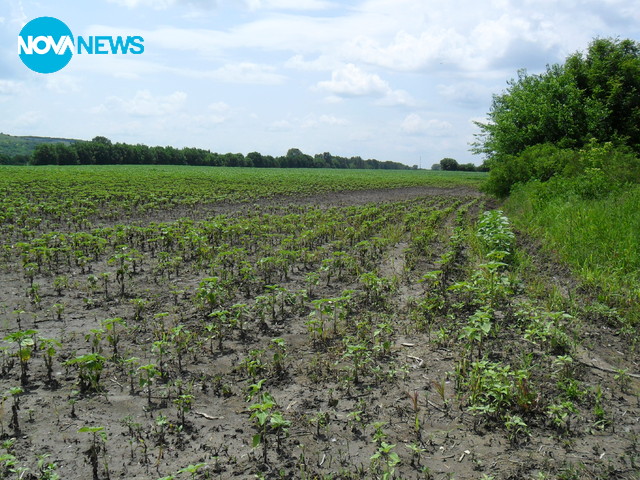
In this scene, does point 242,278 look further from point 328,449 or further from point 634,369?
point 634,369

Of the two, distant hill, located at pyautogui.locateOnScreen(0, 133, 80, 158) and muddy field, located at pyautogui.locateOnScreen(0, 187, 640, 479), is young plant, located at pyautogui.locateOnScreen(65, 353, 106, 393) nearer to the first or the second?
muddy field, located at pyautogui.locateOnScreen(0, 187, 640, 479)

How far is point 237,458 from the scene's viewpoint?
12.3 feet

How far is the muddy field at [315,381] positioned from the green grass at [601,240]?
347 mm

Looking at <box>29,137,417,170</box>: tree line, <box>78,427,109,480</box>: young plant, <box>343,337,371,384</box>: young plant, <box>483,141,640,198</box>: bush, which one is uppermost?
<box>29,137,417,170</box>: tree line

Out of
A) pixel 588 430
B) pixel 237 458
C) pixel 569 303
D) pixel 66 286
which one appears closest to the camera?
pixel 237 458

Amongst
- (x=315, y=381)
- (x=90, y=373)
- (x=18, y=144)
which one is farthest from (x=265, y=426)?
(x=18, y=144)

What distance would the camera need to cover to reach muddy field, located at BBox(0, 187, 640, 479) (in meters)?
3.70

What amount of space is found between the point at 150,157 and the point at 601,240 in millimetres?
89027

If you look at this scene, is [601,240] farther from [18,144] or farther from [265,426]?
[18,144]

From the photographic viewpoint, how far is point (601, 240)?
934 centimetres

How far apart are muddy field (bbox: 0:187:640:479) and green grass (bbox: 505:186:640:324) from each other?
347 millimetres

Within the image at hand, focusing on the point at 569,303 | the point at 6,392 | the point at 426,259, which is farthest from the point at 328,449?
the point at 426,259

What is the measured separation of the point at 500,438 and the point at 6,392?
4.65m

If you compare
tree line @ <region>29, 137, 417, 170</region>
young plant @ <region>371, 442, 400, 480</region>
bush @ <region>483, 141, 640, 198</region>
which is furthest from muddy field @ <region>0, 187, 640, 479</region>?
tree line @ <region>29, 137, 417, 170</region>
